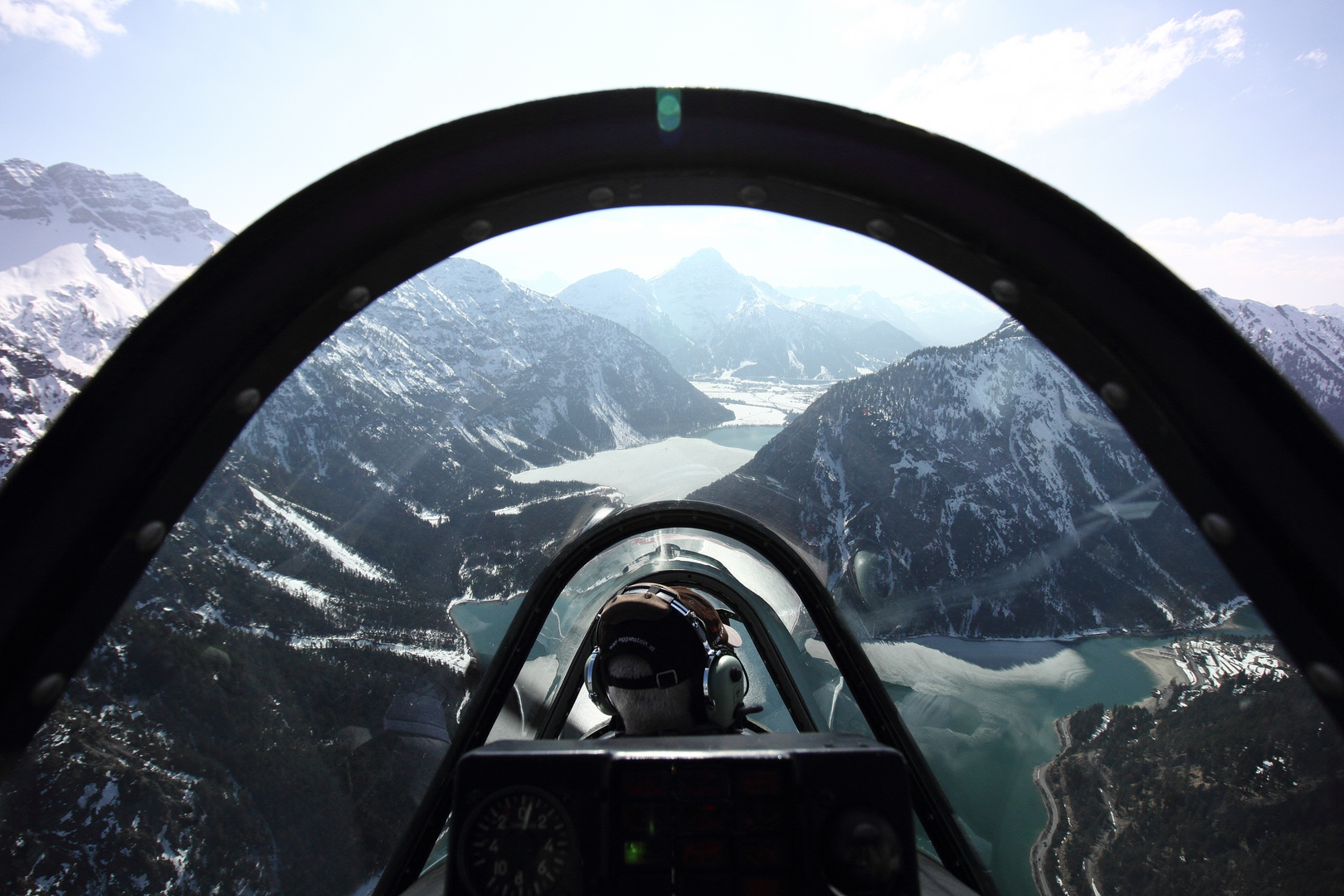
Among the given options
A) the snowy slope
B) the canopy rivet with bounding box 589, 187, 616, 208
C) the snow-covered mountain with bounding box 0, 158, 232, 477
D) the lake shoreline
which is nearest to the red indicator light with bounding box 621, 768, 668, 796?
the canopy rivet with bounding box 589, 187, 616, 208

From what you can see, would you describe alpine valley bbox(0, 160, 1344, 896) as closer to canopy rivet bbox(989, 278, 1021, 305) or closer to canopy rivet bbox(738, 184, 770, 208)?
canopy rivet bbox(989, 278, 1021, 305)

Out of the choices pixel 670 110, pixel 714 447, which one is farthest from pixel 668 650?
pixel 714 447

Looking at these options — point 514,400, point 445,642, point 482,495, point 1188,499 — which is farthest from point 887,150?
point 514,400

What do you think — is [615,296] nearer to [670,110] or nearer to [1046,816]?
[1046,816]

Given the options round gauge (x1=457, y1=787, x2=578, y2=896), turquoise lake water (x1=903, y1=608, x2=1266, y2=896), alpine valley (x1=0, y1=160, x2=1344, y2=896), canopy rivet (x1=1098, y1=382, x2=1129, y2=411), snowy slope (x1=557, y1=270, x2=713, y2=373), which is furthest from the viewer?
snowy slope (x1=557, y1=270, x2=713, y2=373)

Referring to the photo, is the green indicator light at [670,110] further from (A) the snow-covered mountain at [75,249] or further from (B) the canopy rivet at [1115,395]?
(A) the snow-covered mountain at [75,249]

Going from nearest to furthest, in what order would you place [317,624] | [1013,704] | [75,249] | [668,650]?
[668,650]
[1013,704]
[317,624]
[75,249]
